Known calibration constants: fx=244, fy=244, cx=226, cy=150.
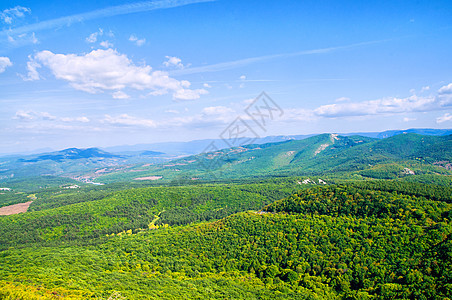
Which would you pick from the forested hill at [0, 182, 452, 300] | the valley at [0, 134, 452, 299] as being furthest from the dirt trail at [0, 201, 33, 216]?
the forested hill at [0, 182, 452, 300]

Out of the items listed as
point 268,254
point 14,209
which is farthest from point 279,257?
point 14,209

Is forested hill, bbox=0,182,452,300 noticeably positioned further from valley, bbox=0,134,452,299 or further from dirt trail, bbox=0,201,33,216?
dirt trail, bbox=0,201,33,216

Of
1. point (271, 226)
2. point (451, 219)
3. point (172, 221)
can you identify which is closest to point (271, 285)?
point (271, 226)

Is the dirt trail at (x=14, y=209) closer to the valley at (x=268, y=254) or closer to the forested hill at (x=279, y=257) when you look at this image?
the valley at (x=268, y=254)

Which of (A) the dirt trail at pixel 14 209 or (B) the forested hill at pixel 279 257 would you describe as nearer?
(B) the forested hill at pixel 279 257

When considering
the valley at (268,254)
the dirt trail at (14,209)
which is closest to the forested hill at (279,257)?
the valley at (268,254)

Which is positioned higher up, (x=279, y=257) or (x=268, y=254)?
(x=268, y=254)

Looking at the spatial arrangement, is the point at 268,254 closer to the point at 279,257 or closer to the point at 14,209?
the point at 279,257

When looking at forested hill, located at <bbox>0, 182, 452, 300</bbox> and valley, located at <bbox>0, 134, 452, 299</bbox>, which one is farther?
valley, located at <bbox>0, 134, 452, 299</bbox>

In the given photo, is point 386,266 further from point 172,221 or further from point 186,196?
point 186,196

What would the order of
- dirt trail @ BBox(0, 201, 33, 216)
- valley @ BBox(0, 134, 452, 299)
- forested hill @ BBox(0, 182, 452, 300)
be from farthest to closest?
dirt trail @ BBox(0, 201, 33, 216)
valley @ BBox(0, 134, 452, 299)
forested hill @ BBox(0, 182, 452, 300)

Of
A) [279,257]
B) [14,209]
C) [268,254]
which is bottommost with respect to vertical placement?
[279,257]
